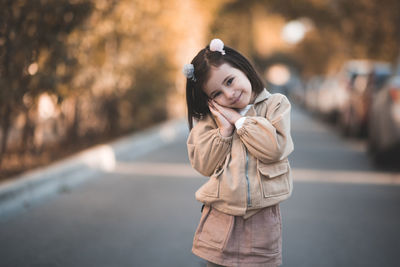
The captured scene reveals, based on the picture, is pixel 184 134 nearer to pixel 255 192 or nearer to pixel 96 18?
pixel 96 18

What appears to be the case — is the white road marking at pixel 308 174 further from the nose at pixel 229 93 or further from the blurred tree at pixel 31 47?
the nose at pixel 229 93

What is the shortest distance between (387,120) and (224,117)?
23.2 feet

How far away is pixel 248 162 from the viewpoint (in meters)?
2.63

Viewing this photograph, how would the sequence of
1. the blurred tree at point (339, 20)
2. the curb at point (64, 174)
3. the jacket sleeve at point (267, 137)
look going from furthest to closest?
the blurred tree at point (339, 20) → the curb at point (64, 174) → the jacket sleeve at point (267, 137)

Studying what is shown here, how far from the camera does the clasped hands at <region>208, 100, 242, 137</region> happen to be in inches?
103

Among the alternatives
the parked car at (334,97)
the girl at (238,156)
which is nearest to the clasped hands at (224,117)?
the girl at (238,156)

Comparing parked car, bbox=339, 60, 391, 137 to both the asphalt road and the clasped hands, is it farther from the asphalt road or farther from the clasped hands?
the clasped hands

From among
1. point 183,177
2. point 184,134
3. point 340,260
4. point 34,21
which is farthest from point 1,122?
point 184,134

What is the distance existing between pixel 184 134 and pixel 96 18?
25.5ft

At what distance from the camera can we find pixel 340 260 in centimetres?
439

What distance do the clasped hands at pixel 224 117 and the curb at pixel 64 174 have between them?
3691 mm

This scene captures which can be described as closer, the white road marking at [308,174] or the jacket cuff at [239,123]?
the jacket cuff at [239,123]

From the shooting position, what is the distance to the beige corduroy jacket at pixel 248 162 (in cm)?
255

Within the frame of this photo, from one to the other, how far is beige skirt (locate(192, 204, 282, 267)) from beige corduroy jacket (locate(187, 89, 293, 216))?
2.9 inches
